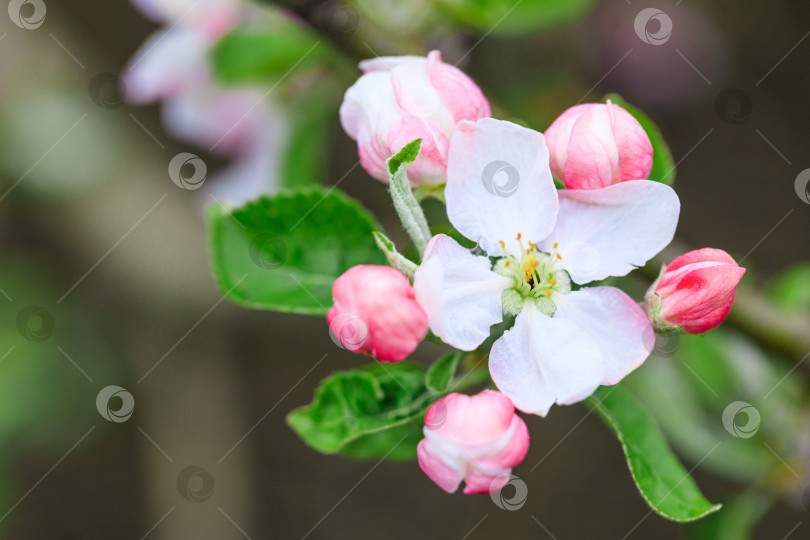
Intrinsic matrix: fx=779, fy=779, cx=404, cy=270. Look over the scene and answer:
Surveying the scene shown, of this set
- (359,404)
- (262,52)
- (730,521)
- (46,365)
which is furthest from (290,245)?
(46,365)

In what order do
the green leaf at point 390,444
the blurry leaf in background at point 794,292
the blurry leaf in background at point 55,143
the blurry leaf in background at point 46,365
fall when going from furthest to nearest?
the blurry leaf in background at point 55,143, the blurry leaf in background at point 46,365, the blurry leaf in background at point 794,292, the green leaf at point 390,444

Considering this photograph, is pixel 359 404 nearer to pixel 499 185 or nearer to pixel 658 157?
pixel 499 185

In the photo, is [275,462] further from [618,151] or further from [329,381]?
[618,151]

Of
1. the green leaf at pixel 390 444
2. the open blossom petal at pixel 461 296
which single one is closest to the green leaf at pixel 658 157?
the open blossom petal at pixel 461 296

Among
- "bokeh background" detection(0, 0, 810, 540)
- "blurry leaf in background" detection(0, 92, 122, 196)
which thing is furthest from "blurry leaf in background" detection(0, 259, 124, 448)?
"blurry leaf in background" detection(0, 92, 122, 196)

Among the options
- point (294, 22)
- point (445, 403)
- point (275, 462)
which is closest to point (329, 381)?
point (445, 403)

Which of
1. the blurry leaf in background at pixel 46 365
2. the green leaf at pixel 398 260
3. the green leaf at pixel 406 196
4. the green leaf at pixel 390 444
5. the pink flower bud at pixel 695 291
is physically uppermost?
the pink flower bud at pixel 695 291

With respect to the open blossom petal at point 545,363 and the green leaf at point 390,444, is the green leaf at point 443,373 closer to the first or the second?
the open blossom petal at point 545,363
